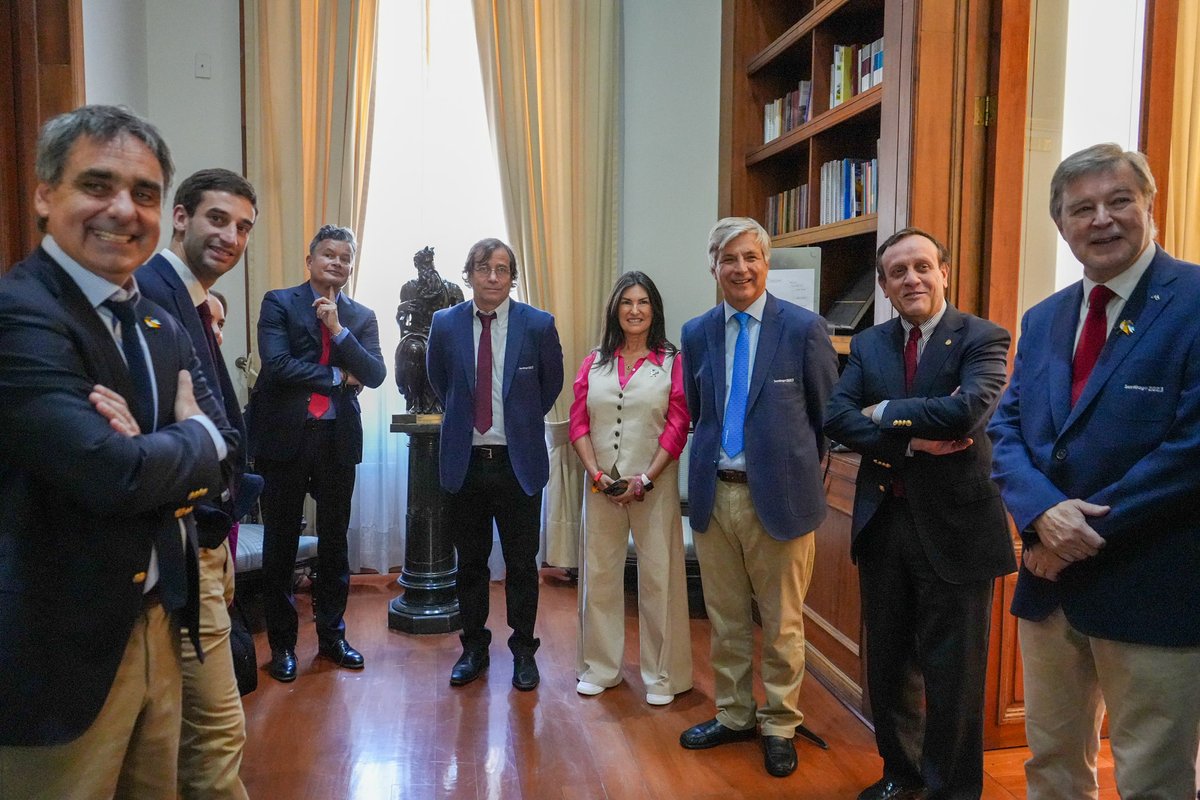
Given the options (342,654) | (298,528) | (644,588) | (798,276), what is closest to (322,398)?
(298,528)

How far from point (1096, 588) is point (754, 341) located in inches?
48.9

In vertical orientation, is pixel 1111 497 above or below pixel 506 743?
above

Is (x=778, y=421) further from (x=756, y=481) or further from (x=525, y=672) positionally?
(x=525, y=672)

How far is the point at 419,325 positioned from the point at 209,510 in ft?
7.81

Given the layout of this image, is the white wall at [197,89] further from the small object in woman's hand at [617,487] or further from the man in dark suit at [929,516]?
the man in dark suit at [929,516]

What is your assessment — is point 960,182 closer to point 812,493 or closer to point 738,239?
point 738,239

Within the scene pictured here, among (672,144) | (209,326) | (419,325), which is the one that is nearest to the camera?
(209,326)

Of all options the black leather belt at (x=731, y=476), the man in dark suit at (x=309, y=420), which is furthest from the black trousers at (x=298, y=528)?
the black leather belt at (x=731, y=476)

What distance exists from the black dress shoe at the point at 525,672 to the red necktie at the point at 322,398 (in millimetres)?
1226

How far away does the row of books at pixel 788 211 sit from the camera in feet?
12.4

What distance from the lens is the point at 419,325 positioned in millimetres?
3838

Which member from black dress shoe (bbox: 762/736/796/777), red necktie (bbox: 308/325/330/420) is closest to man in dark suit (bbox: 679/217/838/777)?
black dress shoe (bbox: 762/736/796/777)

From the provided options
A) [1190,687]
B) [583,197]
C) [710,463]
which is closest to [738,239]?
[710,463]

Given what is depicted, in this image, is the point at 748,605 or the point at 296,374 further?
the point at 296,374
